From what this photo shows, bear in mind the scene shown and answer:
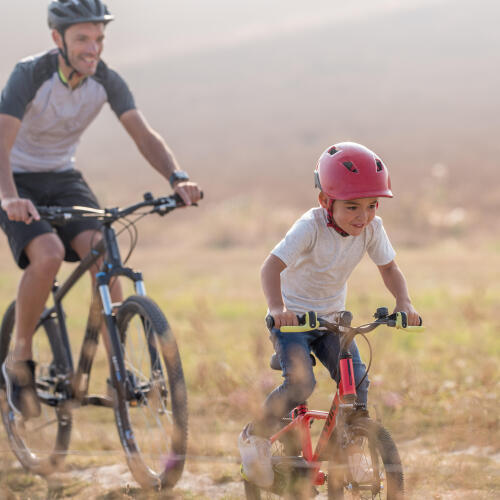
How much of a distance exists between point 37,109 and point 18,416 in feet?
5.84

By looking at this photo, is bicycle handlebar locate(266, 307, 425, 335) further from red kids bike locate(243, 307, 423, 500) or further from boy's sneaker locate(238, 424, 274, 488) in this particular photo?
boy's sneaker locate(238, 424, 274, 488)

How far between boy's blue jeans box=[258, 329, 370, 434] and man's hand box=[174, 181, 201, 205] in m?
1.02

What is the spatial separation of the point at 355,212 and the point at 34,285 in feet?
6.42

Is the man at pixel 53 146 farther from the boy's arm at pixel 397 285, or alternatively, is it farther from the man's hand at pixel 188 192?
the boy's arm at pixel 397 285

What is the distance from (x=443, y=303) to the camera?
Answer: 10594mm

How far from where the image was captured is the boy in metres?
3.12

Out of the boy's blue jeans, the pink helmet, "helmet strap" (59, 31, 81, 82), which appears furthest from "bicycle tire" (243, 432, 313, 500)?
"helmet strap" (59, 31, 81, 82)

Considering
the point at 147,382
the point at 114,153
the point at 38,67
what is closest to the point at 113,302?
the point at 147,382

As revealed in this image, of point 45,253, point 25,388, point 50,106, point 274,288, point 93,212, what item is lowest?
point 25,388

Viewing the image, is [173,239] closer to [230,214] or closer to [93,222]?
[230,214]

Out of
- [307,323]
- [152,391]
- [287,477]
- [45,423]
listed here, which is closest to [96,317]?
[152,391]

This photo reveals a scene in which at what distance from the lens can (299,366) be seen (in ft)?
10.6

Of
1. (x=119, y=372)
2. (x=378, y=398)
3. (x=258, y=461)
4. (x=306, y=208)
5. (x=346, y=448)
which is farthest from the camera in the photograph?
(x=306, y=208)

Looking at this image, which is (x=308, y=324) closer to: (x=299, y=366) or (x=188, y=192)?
(x=299, y=366)
